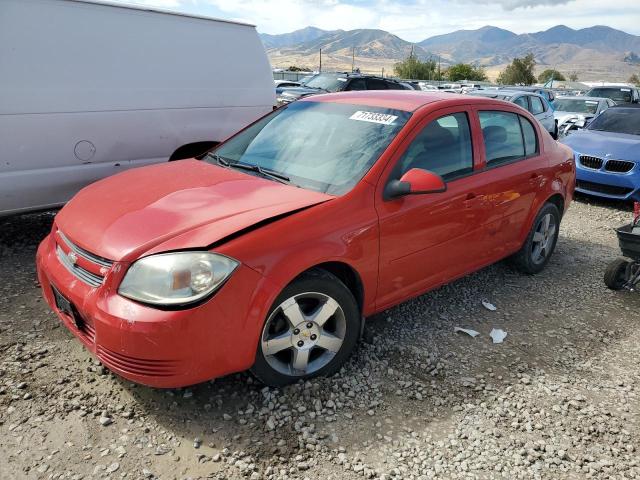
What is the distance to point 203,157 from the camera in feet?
13.3

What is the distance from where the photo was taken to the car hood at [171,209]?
2.59m

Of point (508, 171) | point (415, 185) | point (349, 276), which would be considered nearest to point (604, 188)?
point (508, 171)

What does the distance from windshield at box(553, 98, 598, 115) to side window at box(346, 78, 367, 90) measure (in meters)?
6.23

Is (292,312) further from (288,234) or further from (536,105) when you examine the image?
(536,105)

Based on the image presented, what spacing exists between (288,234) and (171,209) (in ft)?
2.26

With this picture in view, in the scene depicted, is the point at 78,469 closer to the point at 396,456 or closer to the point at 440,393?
the point at 396,456

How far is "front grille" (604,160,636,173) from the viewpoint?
7.60 meters

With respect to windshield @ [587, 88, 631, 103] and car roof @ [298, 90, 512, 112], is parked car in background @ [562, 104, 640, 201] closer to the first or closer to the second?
car roof @ [298, 90, 512, 112]

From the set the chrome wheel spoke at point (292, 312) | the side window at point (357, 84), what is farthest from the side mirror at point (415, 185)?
the side window at point (357, 84)

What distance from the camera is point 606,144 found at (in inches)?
317

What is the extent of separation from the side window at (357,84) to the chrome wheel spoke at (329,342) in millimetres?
12367

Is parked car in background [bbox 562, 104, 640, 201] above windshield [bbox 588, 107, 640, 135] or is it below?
below

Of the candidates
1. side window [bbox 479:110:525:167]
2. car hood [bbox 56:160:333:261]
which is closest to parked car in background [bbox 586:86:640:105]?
→ side window [bbox 479:110:525:167]

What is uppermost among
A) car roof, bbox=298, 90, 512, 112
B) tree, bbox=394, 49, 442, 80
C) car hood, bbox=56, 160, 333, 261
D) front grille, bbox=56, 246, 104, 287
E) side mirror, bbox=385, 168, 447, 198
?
car roof, bbox=298, 90, 512, 112
